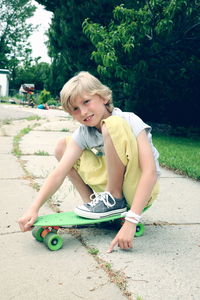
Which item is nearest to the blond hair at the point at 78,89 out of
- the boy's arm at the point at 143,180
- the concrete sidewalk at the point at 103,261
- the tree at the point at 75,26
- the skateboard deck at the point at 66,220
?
the boy's arm at the point at 143,180

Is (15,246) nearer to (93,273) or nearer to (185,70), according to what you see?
(93,273)

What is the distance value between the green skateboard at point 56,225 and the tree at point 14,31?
42.8 meters

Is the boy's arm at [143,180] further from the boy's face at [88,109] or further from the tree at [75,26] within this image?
the tree at [75,26]

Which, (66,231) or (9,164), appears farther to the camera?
(9,164)

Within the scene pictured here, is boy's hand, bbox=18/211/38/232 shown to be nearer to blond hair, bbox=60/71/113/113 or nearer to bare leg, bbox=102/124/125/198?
bare leg, bbox=102/124/125/198

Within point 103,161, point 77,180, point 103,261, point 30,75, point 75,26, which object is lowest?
point 30,75

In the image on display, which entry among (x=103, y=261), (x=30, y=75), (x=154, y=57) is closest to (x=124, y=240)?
(x=103, y=261)

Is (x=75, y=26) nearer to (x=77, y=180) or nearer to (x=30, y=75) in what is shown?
(x=77, y=180)

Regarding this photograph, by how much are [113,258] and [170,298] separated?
39 cm

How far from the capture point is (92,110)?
207cm

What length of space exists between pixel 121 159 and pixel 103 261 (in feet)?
1.63

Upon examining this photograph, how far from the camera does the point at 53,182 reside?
6.72 feet

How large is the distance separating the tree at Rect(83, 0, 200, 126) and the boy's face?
172 inches

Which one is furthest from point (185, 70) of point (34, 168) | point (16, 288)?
point (16, 288)
